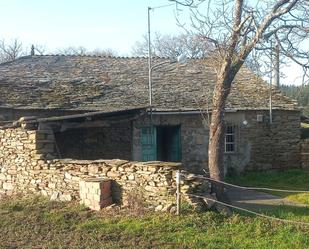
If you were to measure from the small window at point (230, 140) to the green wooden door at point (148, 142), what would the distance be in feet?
10.2

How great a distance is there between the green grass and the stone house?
23.7 inches

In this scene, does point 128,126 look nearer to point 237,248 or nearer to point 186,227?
point 186,227

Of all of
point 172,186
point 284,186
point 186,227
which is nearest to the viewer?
point 186,227

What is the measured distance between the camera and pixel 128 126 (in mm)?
17016

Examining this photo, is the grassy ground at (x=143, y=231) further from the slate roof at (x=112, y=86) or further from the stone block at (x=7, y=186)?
the slate roof at (x=112, y=86)

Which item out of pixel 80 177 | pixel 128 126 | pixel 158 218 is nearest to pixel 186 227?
pixel 158 218

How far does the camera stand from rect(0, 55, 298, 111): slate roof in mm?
17203

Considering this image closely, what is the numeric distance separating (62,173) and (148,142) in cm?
563

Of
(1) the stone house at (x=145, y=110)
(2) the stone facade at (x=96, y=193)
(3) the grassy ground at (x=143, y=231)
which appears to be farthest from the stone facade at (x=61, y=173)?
(1) the stone house at (x=145, y=110)

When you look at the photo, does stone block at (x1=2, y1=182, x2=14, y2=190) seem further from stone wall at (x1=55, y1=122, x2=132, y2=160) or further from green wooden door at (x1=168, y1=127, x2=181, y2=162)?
green wooden door at (x1=168, y1=127, x2=181, y2=162)

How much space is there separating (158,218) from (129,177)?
4.49 ft

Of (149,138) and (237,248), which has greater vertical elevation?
(149,138)

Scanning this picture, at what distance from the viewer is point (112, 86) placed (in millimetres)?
19062

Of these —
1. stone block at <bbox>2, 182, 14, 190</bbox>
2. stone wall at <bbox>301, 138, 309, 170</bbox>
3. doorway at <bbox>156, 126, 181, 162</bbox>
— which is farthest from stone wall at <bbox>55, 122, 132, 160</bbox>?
stone wall at <bbox>301, 138, 309, 170</bbox>
